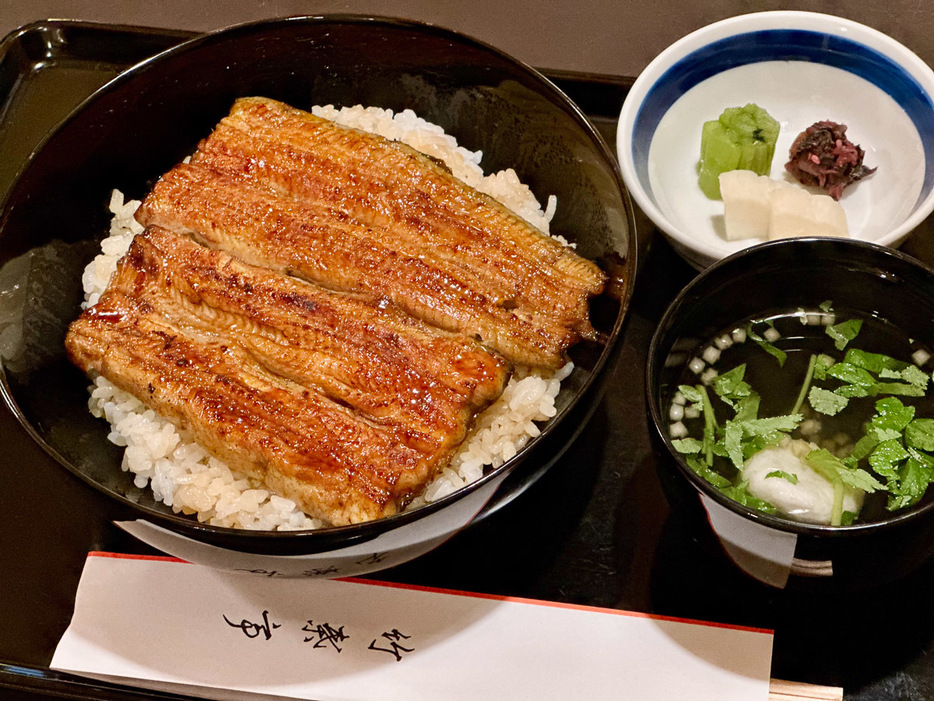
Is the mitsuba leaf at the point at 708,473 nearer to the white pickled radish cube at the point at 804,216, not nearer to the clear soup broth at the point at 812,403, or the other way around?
the clear soup broth at the point at 812,403

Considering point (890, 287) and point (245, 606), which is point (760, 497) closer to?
point (890, 287)

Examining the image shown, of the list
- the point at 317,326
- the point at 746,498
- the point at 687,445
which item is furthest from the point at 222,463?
the point at 746,498

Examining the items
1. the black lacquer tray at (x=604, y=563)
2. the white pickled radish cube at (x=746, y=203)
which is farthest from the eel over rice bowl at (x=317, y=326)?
the white pickled radish cube at (x=746, y=203)

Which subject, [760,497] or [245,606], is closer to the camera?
[760,497]

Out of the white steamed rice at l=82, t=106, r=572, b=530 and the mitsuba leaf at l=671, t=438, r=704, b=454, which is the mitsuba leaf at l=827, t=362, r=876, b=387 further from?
the white steamed rice at l=82, t=106, r=572, b=530

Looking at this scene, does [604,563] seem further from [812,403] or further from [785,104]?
[785,104]

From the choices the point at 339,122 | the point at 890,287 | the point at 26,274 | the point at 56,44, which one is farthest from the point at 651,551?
the point at 56,44
